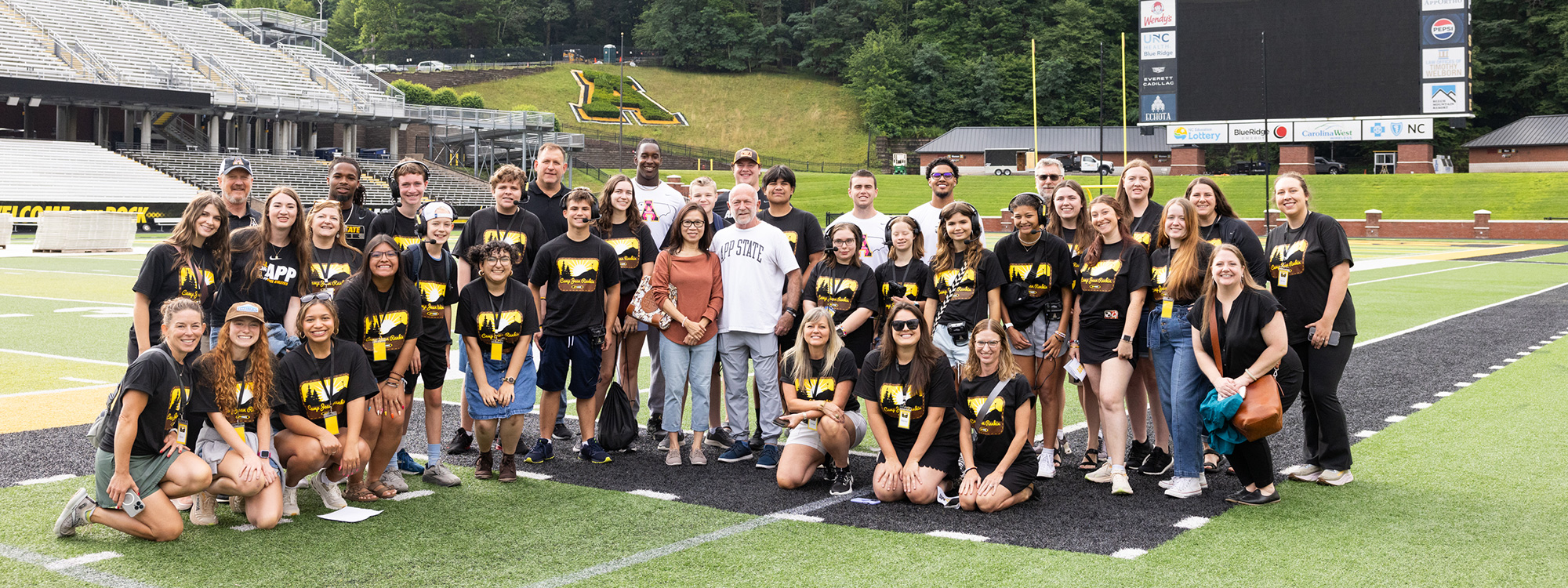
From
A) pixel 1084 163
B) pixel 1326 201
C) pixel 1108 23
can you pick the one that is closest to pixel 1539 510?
pixel 1326 201

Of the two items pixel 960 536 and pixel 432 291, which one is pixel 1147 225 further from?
pixel 432 291

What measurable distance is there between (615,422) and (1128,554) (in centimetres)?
326

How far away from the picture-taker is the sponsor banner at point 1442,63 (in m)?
46.0

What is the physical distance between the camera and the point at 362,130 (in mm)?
59750

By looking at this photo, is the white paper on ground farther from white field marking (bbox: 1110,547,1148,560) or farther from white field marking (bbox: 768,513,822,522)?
white field marking (bbox: 1110,547,1148,560)

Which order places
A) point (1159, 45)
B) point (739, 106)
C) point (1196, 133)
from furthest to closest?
point (739, 106)
point (1196, 133)
point (1159, 45)

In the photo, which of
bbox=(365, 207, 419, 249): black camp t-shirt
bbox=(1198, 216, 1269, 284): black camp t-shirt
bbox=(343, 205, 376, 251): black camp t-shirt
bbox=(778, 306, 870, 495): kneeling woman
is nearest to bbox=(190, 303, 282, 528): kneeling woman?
bbox=(365, 207, 419, 249): black camp t-shirt

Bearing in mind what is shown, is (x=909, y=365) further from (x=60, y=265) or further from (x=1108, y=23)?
(x=1108, y=23)

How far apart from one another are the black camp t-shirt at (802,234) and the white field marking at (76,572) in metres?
4.21

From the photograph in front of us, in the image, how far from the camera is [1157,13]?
1943 inches

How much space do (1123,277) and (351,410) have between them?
416 centimetres

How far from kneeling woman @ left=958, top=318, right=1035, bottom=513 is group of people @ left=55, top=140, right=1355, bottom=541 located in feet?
0.05

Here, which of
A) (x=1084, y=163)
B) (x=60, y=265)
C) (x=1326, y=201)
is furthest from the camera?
(x=1084, y=163)

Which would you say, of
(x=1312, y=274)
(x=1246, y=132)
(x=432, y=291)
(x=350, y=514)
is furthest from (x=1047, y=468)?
(x=1246, y=132)
